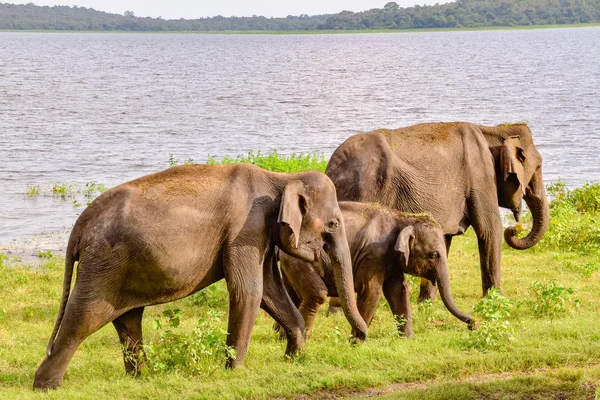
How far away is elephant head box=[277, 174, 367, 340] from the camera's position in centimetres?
923

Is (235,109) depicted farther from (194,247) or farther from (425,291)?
(194,247)

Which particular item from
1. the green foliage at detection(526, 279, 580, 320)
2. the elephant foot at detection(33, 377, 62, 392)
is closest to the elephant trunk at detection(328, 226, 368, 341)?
the elephant foot at detection(33, 377, 62, 392)

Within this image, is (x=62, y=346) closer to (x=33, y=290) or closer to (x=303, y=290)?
(x=303, y=290)

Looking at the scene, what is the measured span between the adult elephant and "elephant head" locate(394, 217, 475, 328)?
103 centimetres

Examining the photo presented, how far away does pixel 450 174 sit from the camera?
12.2 m

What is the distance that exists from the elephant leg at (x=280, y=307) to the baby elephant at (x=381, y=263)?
667 millimetres

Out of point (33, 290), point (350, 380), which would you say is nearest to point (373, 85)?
point (33, 290)

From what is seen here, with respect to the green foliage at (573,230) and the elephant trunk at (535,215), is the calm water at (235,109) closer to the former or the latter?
the green foliage at (573,230)

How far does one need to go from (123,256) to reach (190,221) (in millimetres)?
670

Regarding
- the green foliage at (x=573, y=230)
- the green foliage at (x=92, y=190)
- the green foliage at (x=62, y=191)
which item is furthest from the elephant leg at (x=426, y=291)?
the green foliage at (x=62, y=191)

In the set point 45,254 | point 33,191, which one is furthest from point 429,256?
point 33,191

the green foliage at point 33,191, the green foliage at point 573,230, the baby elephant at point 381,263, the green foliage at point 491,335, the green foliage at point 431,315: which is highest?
the baby elephant at point 381,263

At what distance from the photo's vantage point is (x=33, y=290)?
1377 cm

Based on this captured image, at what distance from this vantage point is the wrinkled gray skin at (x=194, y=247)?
886 cm
